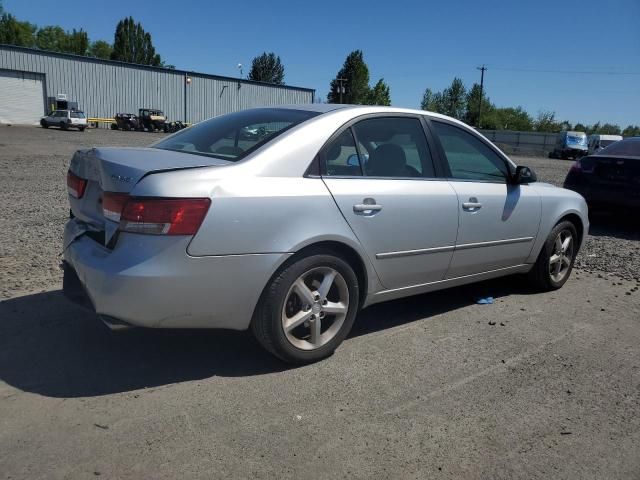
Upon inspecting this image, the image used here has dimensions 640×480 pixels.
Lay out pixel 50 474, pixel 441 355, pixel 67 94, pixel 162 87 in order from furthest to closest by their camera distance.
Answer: pixel 162 87 < pixel 67 94 < pixel 441 355 < pixel 50 474

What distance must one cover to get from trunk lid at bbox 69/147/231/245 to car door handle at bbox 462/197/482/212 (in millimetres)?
1912

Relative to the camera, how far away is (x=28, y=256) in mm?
5527

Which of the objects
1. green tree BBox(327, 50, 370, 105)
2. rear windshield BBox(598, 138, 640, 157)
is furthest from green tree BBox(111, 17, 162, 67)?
rear windshield BBox(598, 138, 640, 157)

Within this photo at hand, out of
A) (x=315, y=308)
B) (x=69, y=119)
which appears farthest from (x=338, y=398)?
(x=69, y=119)

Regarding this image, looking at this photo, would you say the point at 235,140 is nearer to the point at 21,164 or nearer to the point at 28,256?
the point at 28,256

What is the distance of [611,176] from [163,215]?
7.38m

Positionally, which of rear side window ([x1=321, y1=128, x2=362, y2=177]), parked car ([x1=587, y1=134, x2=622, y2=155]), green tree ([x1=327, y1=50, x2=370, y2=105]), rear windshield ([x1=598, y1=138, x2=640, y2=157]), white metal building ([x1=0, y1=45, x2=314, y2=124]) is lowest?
rear side window ([x1=321, y1=128, x2=362, y2=177])

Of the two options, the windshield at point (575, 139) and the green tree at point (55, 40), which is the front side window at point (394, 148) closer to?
the windshield at point (575, 139)

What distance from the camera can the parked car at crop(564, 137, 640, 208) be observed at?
313 inches

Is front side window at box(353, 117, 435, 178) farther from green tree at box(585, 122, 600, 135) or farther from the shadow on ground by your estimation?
green tree at box(585, 122, 600, 135)

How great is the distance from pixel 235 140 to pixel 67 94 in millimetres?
56420

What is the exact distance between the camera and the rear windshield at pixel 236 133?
348cm

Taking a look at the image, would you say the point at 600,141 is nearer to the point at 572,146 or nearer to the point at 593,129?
the point at 572,146

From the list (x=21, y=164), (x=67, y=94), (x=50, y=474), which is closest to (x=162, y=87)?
(x=67, y=94)
